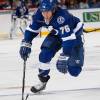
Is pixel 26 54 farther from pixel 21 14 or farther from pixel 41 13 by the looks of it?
pixel 21 14

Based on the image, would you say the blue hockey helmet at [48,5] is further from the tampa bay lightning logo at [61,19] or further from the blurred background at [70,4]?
the blurred background at [70,4]

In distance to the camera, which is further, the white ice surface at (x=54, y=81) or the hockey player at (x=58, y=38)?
the white ice surface at (x=54, y=81)

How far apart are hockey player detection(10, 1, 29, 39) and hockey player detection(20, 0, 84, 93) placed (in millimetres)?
9132

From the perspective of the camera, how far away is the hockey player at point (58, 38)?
545 cm

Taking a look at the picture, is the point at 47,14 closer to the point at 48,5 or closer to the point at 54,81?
the point at 48,5

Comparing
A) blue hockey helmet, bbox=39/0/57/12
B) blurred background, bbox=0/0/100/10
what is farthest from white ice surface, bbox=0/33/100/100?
blurred background, bbox=0/0/100/10

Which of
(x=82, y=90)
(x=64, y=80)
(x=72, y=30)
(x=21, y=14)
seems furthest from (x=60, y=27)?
(x=21, y=14)

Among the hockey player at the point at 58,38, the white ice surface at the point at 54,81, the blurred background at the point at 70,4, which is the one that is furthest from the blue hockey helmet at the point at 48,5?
the blurred background at the point at 70,4

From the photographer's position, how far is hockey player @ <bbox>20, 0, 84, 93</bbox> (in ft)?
17.9

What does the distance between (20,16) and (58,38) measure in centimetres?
967

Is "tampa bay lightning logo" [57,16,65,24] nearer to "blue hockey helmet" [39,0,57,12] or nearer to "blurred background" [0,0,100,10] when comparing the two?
"blue hockey helmet" [39,0,57,12]

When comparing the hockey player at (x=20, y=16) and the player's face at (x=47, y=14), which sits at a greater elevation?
the player's face at (x=47, y=14)

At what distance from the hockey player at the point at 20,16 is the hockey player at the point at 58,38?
913cm

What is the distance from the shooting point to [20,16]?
15398 millimetres
